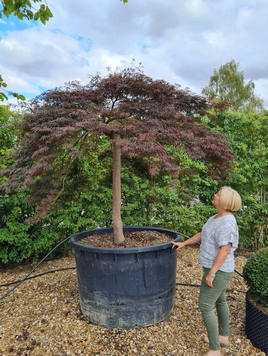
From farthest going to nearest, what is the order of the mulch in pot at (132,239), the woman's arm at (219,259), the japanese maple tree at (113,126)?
the mulch in pot at (132,239)
the japanese maple tree at (113,126)
the woman's arm at (219,259)

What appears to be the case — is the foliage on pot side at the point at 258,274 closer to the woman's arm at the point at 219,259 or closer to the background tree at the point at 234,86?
the woman's arm at the point at 219,259

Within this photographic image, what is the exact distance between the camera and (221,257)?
1.85 m

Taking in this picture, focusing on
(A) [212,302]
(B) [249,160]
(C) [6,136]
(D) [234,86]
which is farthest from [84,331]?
(D) [234,86]

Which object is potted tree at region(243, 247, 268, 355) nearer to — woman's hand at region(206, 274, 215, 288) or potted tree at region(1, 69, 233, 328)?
woman's hand at region(206, 274, 215, 288)

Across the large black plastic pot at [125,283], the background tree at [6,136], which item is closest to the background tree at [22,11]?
the background tree at [6,136]

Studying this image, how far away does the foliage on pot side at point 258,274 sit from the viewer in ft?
7.02

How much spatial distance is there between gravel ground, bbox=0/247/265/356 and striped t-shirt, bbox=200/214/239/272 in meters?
0.76

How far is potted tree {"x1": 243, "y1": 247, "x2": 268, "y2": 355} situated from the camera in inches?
82.3

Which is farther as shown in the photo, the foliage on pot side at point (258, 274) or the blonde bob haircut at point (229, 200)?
the foliage on pot side at point (258, 274)

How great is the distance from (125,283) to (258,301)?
3.63ft

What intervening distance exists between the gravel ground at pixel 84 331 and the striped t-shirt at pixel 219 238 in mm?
757

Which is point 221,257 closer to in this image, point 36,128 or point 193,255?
point 36,128

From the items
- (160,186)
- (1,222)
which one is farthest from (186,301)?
(1,222)

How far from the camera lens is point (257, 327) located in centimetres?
213
